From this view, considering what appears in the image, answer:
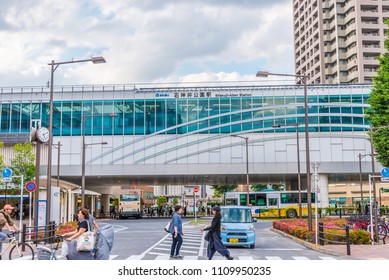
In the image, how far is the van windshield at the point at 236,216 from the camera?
1964 cm

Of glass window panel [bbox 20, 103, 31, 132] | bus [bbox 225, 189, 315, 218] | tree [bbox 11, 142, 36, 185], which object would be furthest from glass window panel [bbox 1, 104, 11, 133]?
bus [bbox 225, 189, 315, 218]

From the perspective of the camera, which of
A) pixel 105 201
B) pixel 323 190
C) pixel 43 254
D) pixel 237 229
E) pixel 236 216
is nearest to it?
pixel 43 254

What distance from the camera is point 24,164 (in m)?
45.7

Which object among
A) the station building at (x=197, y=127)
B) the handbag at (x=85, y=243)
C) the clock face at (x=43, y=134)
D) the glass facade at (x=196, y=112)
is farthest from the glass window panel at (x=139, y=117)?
the handbag at (x=85, y=243)

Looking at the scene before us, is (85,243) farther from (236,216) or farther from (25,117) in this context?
(25,117)

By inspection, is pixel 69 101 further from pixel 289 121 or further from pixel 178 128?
pixel 289 121

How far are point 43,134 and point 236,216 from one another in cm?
934

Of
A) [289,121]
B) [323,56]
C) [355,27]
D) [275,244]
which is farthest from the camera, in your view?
[323,56]

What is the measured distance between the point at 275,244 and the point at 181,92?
109ft

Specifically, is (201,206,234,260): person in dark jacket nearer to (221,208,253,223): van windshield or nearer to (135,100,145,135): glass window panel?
(221,208,253,223): van windshield

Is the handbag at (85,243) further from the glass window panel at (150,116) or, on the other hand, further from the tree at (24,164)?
the glass window panel at (150,116)

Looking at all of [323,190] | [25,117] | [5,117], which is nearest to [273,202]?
[323,190]
